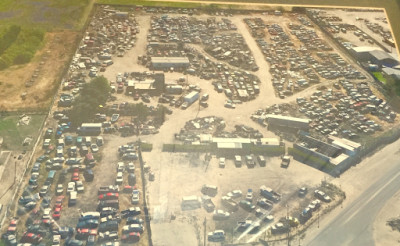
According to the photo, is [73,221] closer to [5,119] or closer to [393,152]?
[5,119]

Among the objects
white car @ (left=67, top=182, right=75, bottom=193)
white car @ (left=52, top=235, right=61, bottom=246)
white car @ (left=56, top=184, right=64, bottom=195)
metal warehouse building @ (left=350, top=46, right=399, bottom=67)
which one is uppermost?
metal warehouse building @ (left=350, top=46, right=399, bottom=67)

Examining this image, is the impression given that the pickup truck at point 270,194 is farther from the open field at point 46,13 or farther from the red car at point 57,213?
the open field at point 46,13

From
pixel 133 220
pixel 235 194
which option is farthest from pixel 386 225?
pixel 133 220

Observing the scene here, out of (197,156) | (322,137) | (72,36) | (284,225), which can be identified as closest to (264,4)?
(72,36)

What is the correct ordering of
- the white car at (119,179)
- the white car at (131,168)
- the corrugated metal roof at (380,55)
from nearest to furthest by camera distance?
the white car at (119,179)
the white car at (131,168)
the corrugated metal roof at (380,55)

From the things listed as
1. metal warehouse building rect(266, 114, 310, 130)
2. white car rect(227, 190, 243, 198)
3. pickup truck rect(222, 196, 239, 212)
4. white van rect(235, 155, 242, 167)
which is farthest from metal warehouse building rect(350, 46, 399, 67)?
pickup truck rect(222, 196, 239, 212)

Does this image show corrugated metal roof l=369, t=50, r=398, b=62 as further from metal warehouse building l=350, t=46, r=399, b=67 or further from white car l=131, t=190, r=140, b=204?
white car l=131, t=190, r=140, b=204

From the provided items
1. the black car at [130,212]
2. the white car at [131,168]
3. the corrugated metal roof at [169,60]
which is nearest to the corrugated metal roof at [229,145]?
the white car at [131,168]
